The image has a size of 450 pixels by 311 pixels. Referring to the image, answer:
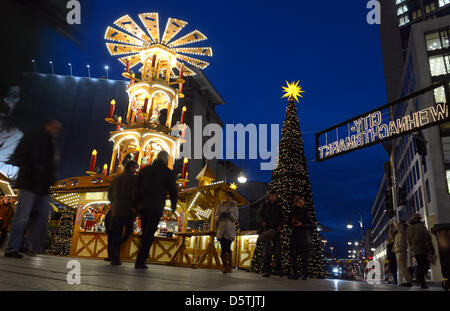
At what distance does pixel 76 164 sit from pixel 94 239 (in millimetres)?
23440

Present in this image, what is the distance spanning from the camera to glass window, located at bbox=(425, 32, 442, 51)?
35.4m

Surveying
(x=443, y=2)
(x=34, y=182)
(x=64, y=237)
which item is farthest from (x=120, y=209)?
(x=443, y=2)

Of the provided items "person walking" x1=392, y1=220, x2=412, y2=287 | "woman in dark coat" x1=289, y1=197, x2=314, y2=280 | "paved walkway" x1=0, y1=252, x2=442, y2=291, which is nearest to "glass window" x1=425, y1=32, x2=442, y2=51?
"person walking" x1=392, y1=220, x2=412, y2=287

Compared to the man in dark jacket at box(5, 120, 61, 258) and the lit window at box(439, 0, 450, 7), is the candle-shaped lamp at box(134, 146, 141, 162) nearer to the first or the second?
the man in dark jacket at box(5, 120, 61, 258)

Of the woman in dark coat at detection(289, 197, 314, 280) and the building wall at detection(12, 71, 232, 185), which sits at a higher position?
the building wall at detection(12, 71, 232, 185)

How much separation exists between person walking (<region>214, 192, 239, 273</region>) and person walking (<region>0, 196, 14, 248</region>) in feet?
26.3

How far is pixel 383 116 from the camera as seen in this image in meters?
10.7

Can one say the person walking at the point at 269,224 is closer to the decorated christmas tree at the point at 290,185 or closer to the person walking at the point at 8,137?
the decorated christmas tree at the point at 290,185

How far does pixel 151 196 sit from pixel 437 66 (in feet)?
130

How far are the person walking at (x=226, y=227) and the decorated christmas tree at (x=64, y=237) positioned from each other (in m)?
12.7

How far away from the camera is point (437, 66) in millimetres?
34844

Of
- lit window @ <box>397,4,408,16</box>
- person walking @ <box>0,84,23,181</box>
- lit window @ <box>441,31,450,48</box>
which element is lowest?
person walking @ <box>0,84,23,181</box>

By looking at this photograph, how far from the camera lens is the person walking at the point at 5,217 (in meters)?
11.1
